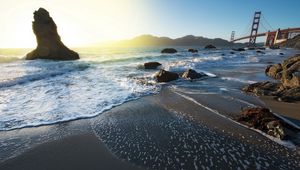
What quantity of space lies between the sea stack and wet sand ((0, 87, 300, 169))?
95.6 ft

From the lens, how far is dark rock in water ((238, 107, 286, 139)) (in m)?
4.46

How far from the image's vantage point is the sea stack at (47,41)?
104ft

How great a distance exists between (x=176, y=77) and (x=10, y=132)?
8301mm

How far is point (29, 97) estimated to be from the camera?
8148 mm

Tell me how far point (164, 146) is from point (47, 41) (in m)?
33.8

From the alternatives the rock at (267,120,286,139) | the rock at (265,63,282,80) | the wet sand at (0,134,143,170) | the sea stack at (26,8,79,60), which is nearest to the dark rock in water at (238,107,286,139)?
the rock at (267,120,286,139)

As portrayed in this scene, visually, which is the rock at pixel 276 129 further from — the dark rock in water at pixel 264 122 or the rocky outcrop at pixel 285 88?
the rocky outcrop at pixel 285 88

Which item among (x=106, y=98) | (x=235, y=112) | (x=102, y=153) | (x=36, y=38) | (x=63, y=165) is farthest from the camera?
(x=36, y=38)

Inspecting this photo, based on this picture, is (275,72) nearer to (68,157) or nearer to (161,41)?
(68,157)

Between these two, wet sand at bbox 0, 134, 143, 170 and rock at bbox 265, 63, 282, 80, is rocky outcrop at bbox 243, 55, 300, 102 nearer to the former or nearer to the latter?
rock at bbox 265, 63, 282, 80

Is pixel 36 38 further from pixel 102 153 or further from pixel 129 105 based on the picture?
pixel 102 153

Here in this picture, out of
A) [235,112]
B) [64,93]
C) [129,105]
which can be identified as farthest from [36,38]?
[235,112]

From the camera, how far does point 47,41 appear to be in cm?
3322

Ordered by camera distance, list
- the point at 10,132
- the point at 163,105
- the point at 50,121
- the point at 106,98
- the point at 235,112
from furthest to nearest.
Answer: the point at 106,98 → the point at 163,105 → the point at 235,112 → the point at 50,121 → the point at 10,132
